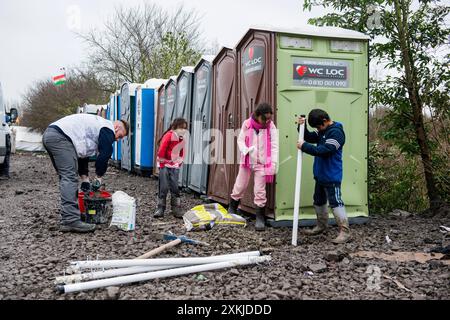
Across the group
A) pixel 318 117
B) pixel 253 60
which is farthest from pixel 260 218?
pixel 253 60

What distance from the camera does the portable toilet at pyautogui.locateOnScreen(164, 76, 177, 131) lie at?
36.3 feet

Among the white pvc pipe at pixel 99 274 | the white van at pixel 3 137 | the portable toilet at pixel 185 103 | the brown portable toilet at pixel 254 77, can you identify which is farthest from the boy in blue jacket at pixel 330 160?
the white van at pixel 3 137

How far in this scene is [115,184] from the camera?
38.2 feet

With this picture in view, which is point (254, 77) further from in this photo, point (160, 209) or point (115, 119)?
point (115, 119)

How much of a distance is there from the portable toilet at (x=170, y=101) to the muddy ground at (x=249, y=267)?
4.24 meters

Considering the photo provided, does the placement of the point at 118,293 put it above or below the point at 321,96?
below

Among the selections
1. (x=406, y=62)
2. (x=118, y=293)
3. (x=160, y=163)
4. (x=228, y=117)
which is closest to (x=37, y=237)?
(x=160, y=163)

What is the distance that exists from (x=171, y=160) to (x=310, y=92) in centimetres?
216

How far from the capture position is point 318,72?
624 centimetres

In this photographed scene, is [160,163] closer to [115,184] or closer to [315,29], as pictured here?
[315,29]

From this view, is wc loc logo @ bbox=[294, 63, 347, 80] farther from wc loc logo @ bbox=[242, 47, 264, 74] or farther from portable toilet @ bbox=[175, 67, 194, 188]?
portable toilet @ bbox=[175, 67, 194, 188]

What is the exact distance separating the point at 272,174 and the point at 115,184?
6479 mm

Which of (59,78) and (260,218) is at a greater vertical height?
(59,78)
